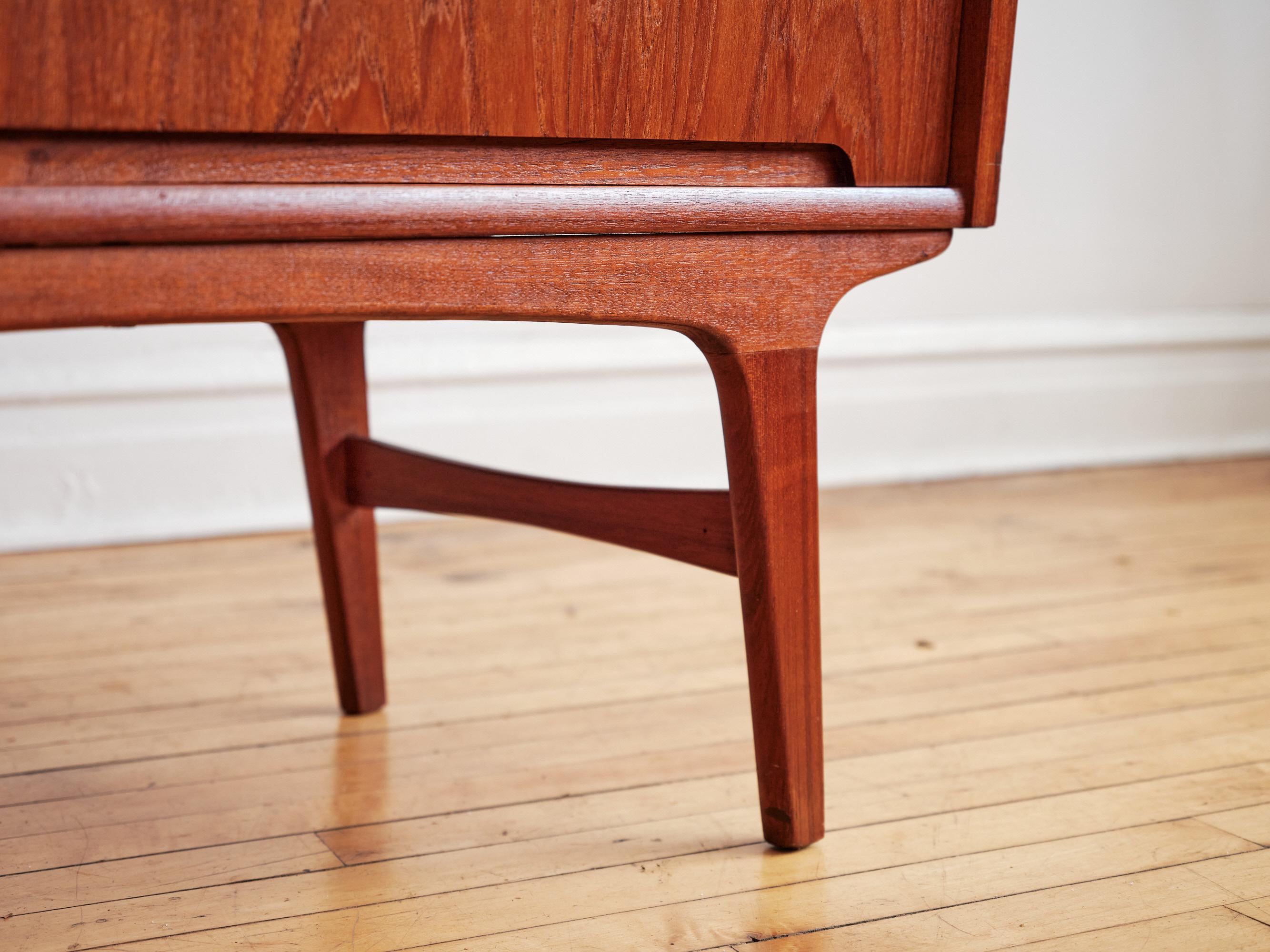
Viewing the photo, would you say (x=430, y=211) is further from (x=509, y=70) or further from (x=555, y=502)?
(x=555, y=502)

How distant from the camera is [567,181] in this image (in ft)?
2.05

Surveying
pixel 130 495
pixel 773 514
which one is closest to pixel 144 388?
pixel 130 495

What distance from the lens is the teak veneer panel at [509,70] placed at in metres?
0.51

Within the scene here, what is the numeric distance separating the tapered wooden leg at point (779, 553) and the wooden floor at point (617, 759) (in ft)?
0.24

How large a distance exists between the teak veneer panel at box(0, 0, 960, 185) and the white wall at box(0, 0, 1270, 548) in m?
1.28

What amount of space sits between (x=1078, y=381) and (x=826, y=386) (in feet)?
1.74

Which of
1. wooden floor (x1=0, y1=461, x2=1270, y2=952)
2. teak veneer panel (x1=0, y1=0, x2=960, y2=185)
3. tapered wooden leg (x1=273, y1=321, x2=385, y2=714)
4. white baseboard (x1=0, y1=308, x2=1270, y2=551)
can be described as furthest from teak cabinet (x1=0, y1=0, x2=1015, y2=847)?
white baseboard (x1=0, y1=308, x2=1270, y2=551)

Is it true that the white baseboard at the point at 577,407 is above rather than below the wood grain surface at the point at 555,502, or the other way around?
below

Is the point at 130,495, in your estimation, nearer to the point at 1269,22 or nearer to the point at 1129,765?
the point at 1129,765

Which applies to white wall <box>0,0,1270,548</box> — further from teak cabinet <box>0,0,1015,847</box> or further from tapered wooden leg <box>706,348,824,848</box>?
tapered wooden leg <box>706,348,824,848</box>

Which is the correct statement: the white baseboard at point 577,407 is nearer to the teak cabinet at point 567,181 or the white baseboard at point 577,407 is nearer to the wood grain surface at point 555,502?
the wood grain surface at point 555,502

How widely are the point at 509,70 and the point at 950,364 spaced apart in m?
1.77

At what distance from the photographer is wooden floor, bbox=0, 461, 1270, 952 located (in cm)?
72

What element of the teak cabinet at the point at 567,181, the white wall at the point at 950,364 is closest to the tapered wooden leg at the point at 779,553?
the teak cabinet at the point at 567,181
